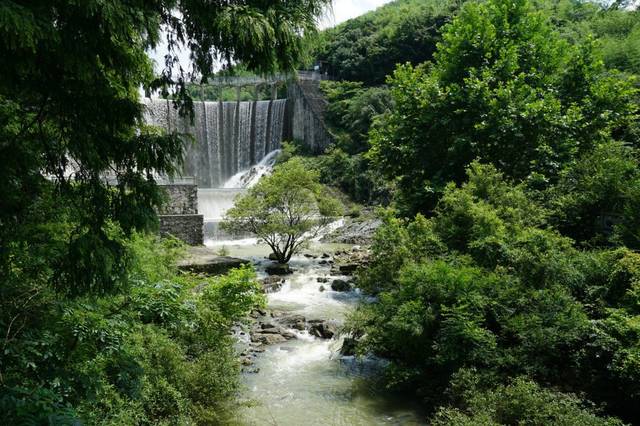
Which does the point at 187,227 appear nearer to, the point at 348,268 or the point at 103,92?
the point at 348,268

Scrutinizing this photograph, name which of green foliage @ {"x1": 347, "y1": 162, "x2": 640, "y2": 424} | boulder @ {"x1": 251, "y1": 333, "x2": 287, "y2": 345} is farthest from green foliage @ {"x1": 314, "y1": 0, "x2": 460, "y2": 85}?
green foliage @ {"x1": 347, "y1": 162, "x2": 640, "y2": 424}

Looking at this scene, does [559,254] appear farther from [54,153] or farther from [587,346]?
[54,153]

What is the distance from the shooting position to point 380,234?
9.48 metres

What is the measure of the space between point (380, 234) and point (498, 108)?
4553 mm

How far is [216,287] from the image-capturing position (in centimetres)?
694

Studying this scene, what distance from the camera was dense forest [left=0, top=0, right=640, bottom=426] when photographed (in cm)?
320

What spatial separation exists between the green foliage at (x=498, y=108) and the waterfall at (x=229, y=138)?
2240 cm

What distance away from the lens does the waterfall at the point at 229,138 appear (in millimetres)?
33438

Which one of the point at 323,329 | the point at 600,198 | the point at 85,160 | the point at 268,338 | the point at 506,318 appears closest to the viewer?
the point at 85,160

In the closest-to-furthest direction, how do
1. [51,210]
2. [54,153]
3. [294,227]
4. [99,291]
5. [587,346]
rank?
[99,291], [54,153], [51,210], [587,346], [294,227]

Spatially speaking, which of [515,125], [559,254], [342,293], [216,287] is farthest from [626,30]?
[216,287]

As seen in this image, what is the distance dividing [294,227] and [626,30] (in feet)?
90.8

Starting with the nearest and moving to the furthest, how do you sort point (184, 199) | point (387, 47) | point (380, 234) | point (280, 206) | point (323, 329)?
point (380, 234), point (323, 329), point (280, 206), point (184, 199), point (387, 47)

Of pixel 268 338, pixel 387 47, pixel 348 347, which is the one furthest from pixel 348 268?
pixel 387 47
